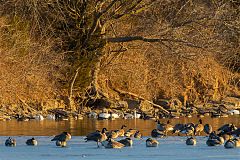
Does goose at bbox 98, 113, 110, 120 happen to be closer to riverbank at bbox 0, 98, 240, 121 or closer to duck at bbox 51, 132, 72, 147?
riverbank at bbox 0, 98, 240, 121

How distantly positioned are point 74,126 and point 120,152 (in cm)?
678

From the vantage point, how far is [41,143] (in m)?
14.2

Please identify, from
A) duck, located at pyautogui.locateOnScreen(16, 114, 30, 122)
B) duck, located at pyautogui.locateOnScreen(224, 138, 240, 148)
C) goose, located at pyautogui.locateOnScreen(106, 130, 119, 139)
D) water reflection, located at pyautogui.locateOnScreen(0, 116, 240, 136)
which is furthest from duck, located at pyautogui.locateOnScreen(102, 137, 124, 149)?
duck, located at pyautogui.locateOnScreen(16, 114, 30, 122)

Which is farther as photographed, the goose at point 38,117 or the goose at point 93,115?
the goose at point 93,115

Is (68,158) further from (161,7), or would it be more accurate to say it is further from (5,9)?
(161,7)

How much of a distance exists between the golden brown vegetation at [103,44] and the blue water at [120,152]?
8.95 meters

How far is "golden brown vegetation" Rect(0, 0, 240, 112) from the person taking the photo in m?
23.4

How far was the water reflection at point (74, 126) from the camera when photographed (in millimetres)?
17156

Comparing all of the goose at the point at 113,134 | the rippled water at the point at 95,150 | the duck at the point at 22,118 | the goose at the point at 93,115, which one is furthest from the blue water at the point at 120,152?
the goose at the point at 93,115

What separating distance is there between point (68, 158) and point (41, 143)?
255 centimetres

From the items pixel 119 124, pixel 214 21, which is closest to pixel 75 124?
pixel 119 124

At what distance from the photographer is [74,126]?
19.2m

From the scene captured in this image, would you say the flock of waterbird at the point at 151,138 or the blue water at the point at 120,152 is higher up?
the flock of waterbird at the point at 151,138

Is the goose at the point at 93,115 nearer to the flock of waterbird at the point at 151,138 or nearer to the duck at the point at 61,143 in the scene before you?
the flock of waterbird at the point at 151,138
